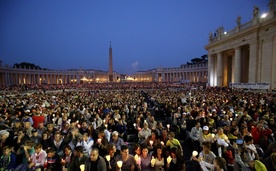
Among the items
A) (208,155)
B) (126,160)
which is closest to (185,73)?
(208,155)

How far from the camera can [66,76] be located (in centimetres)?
10625

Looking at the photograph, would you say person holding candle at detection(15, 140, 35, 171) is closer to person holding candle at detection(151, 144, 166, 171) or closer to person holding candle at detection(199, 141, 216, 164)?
person holding candle at detection(151, 144, 166, 171)

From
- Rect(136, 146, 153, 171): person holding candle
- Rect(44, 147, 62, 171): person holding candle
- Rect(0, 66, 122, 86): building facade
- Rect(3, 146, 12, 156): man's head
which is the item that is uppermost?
Rect(0, 66, 122, 86): building facade

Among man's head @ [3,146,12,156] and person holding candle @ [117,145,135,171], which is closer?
person holding candle @ [117,145,135,171]

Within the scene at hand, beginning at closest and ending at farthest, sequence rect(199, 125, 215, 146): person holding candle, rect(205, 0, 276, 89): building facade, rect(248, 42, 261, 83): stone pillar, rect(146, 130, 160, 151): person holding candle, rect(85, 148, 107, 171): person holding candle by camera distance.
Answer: rect(85, 148, 107, 171): person holding candle
rect(146, 130, 160, 151): person holding candle
rect(199, 125, 215, 146): person holding candle
rect(205, 0, 276, 89): building facade
rect(248, 42, 261, 83): stone pillar

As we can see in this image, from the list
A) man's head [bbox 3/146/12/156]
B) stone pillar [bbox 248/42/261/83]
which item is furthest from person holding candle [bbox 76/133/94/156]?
stone pillar [bbox 248/42/261/83]

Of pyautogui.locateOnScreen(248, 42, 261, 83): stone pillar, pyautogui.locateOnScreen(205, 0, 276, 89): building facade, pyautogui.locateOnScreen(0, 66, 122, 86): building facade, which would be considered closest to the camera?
pyautogui.locateOnScreen(205, 0, 276, 89): building facade

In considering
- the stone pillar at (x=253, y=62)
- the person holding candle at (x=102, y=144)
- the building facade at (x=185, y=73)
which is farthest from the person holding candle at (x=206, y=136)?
the building facade at (x=185, y=73)

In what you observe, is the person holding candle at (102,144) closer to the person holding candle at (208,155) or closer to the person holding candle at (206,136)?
the person holding candle at (208,155)

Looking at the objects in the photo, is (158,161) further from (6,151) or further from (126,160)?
(6,151)

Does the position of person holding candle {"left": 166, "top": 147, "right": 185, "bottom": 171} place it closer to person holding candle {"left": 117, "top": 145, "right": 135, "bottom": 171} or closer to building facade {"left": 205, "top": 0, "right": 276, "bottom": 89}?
person holding candle {"left": 117, "top": 145, "right": 135, "bottom": 171}

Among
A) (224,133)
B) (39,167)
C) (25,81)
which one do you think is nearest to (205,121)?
(224,133)

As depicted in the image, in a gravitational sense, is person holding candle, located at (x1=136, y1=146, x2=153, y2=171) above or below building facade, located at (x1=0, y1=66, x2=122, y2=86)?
below

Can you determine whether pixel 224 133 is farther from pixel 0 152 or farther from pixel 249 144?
pixel 0 152
